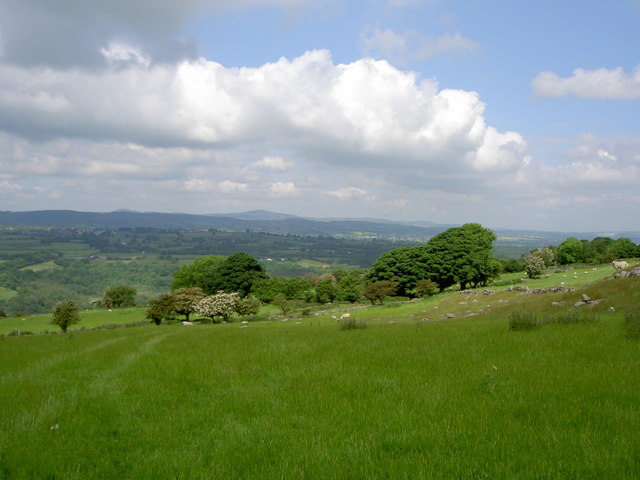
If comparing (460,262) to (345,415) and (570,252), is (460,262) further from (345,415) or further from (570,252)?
(570,252)

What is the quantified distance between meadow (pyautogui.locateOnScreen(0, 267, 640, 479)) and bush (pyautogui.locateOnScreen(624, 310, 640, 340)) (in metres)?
0.30

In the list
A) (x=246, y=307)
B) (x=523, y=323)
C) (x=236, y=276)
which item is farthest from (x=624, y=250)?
(x=523, y=323)

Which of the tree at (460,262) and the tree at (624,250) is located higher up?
the tree at (624,250)

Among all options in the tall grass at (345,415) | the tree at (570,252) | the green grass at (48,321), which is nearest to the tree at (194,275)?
the green grass at (48,321)

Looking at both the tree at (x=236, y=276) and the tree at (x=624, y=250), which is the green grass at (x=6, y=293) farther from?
the tree at (x=624, y=250)

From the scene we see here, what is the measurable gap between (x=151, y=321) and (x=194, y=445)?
5249cm

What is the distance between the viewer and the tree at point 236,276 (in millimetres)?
82500

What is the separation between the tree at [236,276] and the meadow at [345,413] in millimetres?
68302

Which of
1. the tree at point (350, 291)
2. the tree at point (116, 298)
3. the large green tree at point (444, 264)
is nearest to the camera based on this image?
the large green tree at point (444, 264)

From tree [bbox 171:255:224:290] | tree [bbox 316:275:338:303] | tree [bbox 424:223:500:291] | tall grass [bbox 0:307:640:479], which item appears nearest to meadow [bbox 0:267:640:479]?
tall grass [bbox 0:307:640:479]

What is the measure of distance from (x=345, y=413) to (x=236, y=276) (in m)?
78.1

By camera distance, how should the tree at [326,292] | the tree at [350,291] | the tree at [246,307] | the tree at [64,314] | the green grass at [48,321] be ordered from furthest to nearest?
1. the tree at [326,292]
2. the tree at [350,291]
3. the green grass at [48,321]
4. the tree at [246,307]
5. the tree at [64,314]

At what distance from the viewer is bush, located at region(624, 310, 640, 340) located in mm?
Answer: 12511

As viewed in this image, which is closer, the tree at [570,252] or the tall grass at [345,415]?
the tall grass at [345,415]
